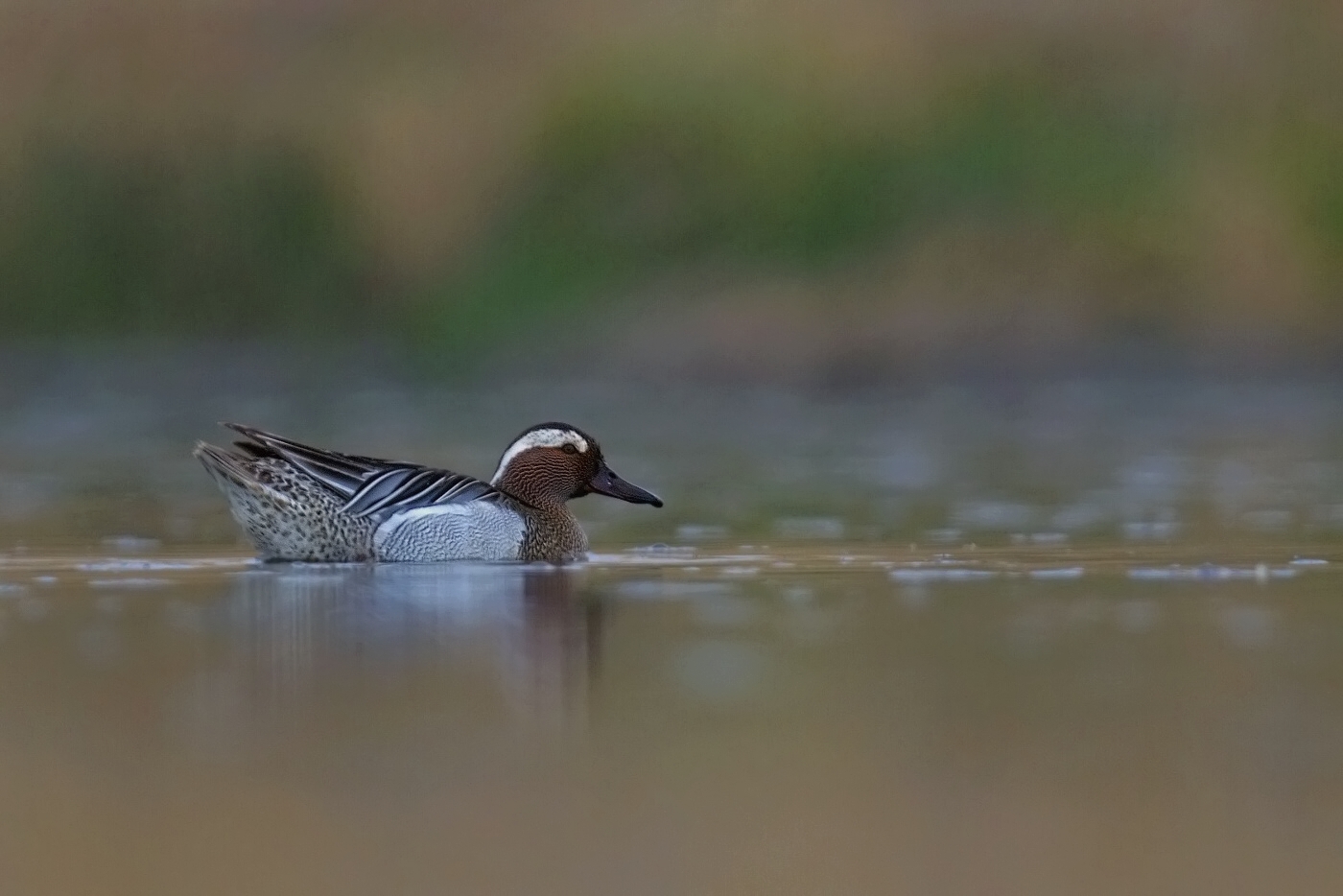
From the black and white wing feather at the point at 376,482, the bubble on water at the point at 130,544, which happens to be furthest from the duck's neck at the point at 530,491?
the bubble on water at the point at 130,544

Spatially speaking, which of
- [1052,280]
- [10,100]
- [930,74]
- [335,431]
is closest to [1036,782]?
[335,431]

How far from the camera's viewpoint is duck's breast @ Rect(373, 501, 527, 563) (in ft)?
35.8

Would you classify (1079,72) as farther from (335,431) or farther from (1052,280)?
(335,431)

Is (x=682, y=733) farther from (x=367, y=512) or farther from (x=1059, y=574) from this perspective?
(x=367, y=512)

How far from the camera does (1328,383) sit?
21.0m

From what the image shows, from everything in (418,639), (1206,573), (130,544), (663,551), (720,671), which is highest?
(130,544)

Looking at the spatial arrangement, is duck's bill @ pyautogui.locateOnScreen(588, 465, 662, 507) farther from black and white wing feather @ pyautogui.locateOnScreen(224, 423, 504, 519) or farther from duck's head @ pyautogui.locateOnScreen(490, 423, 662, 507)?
black and white wing feather @ pyautogui.locateOnScreen(224, 423, 504, 519)

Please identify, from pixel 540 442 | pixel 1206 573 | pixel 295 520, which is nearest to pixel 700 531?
pixel 540 442

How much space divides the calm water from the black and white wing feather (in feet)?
0.94

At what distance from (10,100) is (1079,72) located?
33.2 feet

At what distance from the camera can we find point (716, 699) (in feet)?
24.7

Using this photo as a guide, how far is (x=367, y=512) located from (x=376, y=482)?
0.44 feet

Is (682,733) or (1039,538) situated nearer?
(682,733)

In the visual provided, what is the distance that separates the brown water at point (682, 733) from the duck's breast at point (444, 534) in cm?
58
